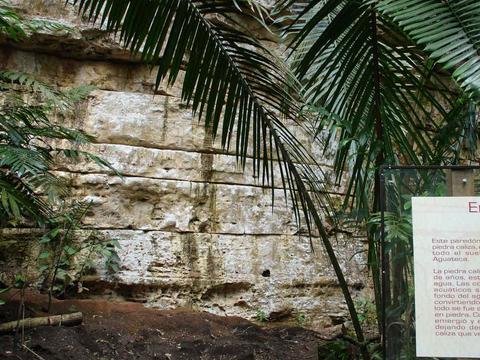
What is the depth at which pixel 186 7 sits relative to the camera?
1.95m

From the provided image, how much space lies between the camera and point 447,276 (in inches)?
60.6

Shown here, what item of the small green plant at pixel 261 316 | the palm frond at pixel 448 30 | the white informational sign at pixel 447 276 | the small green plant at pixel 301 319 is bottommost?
the small green plant at pixel 301 319

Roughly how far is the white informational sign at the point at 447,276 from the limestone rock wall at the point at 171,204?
2728mm

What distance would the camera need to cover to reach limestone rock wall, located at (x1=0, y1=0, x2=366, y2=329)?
13.5 ft

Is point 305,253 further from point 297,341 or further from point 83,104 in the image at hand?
point 83,104

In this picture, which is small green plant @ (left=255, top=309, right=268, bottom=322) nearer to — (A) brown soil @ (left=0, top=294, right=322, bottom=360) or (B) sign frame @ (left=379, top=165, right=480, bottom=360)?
(A) brown soil @ (left=0, top=294, right=322, bottom=360)

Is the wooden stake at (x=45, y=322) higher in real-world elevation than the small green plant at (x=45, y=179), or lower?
lower

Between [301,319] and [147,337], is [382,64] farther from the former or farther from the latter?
[301,319]

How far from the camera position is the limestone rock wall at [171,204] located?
13.5ft

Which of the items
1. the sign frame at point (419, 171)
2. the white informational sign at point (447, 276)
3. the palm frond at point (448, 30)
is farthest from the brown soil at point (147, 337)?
the palm frond at point (448, 30)

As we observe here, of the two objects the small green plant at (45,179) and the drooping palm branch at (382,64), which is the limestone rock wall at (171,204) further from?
the drooping palm branch at (382,64)

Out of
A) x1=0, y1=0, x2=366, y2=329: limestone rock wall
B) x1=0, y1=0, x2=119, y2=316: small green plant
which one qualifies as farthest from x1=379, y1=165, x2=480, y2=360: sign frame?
x1=0, y1=0, x2=366, y2=329: limestone rock wall

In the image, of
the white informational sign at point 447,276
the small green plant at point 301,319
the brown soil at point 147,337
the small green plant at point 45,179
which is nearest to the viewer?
the white informational sign at point 447,276

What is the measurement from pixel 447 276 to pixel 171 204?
2.96 meters
